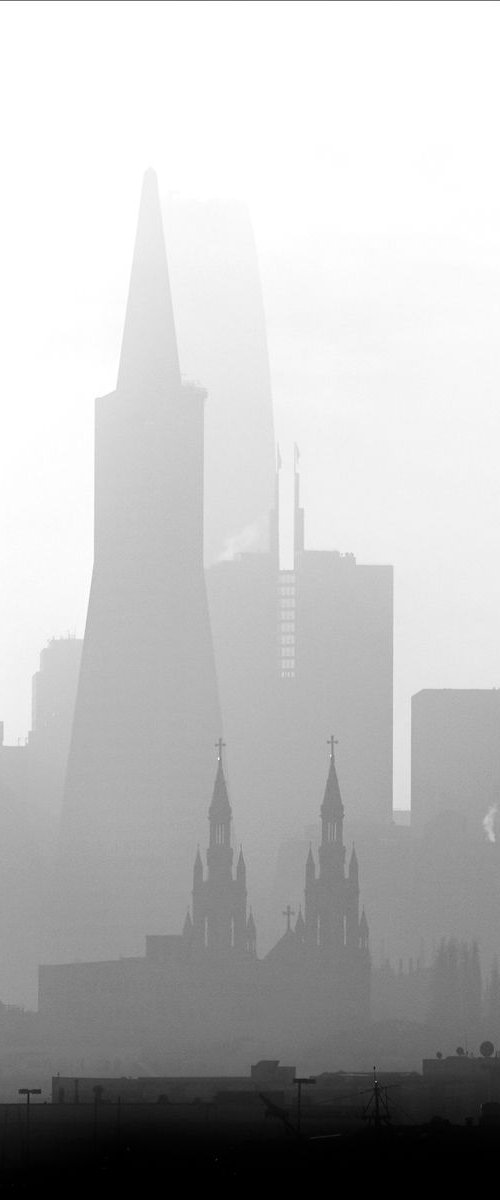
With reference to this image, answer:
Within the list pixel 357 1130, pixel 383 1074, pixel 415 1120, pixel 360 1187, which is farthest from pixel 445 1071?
pixel 360 1187

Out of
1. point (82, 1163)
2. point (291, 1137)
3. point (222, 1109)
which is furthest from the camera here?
point (222, 1109)

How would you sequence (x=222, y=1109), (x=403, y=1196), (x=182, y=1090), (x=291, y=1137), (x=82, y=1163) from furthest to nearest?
1. (x=182, y=1090)
2. (x=222, y=1109)
3. (x=291, y=1137)
4. (x=82, y=1163)
5. (x=403, y=1196)

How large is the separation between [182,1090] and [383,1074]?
14.6m

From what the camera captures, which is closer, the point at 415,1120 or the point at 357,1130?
the point at 357,1130

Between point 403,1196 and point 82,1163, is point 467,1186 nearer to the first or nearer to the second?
point 403,1196

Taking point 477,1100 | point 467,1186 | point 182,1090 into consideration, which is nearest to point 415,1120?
point 477,1100

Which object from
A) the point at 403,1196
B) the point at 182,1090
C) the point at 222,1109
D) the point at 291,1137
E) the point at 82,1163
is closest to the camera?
the point at 403,1196

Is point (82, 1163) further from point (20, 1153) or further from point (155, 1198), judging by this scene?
point (155, 1198)

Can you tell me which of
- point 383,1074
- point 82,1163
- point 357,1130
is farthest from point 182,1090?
point 82,1163

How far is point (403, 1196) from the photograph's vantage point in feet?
404

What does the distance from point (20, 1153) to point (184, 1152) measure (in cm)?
733

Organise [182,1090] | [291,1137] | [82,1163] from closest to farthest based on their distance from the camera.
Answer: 1. [82,1163]
2. [291,1137]
3. [182,1090]

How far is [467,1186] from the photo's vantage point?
127m

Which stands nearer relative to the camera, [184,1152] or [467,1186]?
[467,1186]
